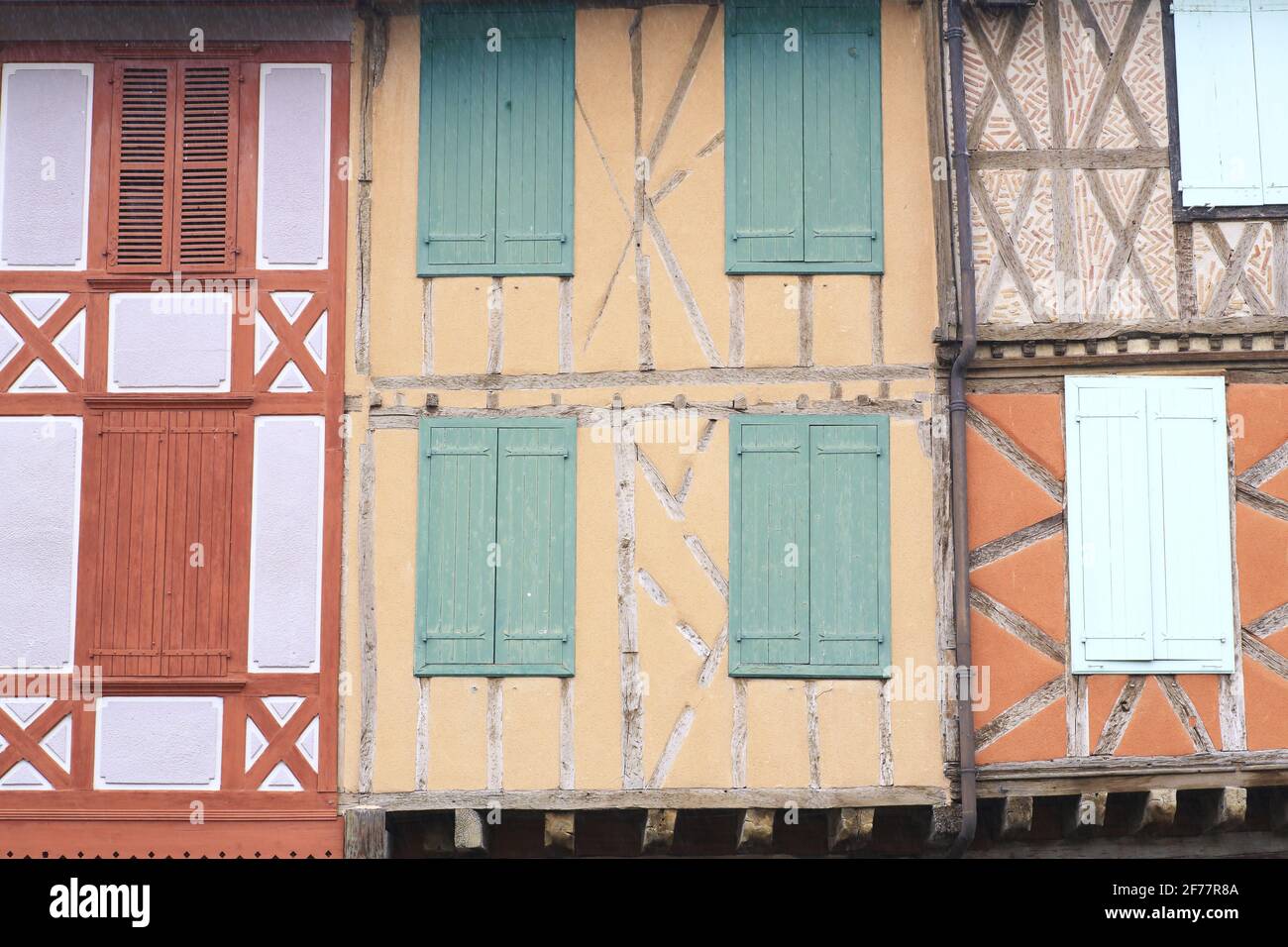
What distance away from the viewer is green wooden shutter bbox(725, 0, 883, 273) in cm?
1130

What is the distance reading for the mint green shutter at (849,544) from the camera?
11.0 metres

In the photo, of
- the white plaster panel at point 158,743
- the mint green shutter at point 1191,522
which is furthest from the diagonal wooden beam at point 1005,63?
the white plaster panel at point 158,743

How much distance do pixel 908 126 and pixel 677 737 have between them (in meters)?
3.99

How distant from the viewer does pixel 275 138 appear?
11.5 m

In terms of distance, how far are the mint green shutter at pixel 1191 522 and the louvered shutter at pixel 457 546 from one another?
3.96 m

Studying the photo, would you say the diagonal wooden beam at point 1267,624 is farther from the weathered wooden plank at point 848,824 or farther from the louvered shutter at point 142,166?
the louvered shutter at point 142,166

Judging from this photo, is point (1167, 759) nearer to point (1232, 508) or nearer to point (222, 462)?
point (1232, 508)

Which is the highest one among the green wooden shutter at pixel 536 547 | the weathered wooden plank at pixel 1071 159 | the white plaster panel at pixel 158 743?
the weathered wooden plank at pixel 1071 159

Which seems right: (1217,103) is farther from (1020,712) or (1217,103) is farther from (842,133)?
(1020,712)

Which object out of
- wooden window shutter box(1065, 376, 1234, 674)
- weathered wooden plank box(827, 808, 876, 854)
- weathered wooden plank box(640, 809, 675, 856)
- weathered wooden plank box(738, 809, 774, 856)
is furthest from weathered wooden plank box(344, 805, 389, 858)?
wooden window shutter box(1065, 376, 1234, 674)

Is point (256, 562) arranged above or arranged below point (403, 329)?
below

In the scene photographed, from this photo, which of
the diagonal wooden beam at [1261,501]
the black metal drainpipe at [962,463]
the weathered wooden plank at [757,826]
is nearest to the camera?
the black metal drainpipe at [962,463]

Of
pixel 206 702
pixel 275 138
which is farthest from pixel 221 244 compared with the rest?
pixel 206 702

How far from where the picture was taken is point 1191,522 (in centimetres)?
1106
